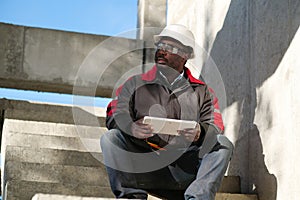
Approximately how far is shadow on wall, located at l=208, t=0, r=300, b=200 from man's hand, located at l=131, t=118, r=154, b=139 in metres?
1.07

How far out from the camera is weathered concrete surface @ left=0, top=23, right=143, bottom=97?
7809mm

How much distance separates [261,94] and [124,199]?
5.40 ft

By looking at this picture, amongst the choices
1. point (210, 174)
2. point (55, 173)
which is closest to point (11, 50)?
point (55, 173)

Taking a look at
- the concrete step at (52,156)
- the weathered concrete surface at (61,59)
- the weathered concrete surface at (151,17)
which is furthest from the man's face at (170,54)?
the weathered concrete surface at (151,17)

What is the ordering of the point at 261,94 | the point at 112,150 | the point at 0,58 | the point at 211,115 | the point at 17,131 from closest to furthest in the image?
1. the point at 112,150
2. the point at 211,115
3. the point at 261,94
4. the point at 17,131
5. the point at 0,58

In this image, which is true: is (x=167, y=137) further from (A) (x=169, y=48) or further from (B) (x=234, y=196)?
(B) (x=234, y=196)

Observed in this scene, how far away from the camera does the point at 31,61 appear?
786 centimetres

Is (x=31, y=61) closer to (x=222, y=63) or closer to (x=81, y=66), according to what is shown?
(x=81, y=66)

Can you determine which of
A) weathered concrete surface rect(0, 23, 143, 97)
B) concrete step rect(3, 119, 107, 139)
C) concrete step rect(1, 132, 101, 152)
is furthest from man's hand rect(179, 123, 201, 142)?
weathered concrete surface rect(0, 23, 143, 97)

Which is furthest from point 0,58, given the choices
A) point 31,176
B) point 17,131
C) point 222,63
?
point 31,176

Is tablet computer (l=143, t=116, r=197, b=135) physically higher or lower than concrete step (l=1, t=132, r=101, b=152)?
higher

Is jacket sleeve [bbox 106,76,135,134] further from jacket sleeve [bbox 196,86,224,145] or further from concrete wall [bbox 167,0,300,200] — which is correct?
concrete wall [bbox 167,0,300,200]

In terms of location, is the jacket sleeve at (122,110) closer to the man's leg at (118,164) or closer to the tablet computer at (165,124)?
the man's leg at (118,164)

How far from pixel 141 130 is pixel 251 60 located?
1551 mm
